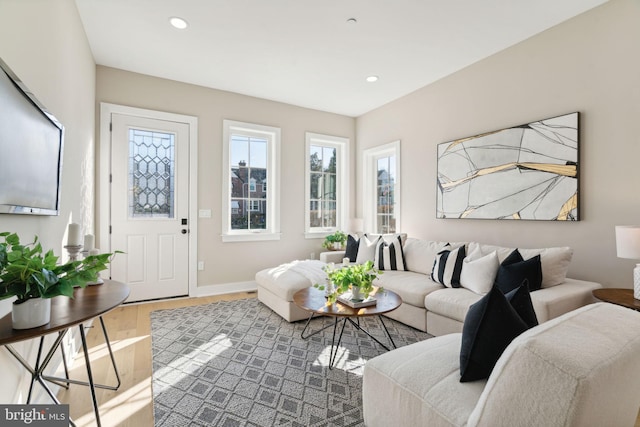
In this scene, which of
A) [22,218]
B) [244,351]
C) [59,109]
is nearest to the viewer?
[22,218]

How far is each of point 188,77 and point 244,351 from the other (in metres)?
3.35

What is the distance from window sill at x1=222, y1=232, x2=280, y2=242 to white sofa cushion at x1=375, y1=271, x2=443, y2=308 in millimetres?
1903

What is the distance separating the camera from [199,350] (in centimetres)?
252

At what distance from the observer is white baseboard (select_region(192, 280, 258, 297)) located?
4145 millimetres

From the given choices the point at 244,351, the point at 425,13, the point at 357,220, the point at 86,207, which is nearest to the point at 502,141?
the point at 425,13

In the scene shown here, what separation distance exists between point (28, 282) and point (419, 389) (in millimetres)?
1511

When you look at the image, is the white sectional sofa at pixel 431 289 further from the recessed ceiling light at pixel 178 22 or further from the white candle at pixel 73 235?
the recessed ceiling light at pixel 178 22

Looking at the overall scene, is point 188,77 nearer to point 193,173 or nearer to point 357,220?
point 193,173

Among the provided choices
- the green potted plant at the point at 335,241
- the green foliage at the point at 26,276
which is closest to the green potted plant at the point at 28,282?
the green foliage at the point at 26,276

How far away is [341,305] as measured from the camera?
2.36 m

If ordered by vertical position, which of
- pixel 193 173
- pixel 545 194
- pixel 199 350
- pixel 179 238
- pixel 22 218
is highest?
pixel 193 173

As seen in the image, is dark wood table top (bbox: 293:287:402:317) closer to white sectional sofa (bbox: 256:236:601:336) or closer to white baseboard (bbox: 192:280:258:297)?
white sectional sofa (bbox: 256:236:601:336)

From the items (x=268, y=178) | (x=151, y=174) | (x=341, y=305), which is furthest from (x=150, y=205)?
(x=341, y=305)

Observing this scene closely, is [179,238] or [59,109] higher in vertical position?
[59,109]
